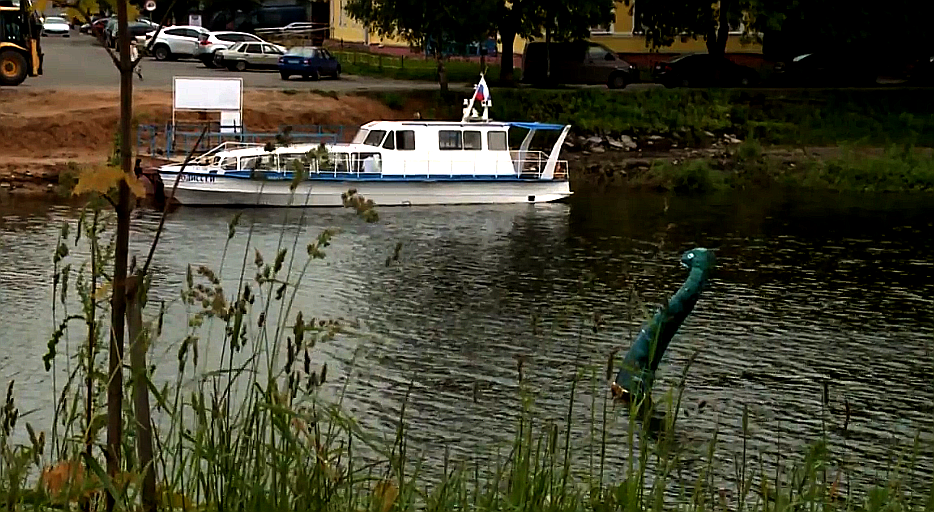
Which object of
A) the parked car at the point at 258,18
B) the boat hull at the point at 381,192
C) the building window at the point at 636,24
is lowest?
the boat hull at the point at 381,192

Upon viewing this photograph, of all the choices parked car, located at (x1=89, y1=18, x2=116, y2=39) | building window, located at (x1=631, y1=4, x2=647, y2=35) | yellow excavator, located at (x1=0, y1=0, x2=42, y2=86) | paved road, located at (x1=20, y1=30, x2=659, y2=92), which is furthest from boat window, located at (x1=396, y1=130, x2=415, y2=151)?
parked car, located at (x1=89, y1=18, x2=116, y2=39)

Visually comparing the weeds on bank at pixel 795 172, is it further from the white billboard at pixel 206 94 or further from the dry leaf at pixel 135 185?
the dry leaf at pixel 135 185

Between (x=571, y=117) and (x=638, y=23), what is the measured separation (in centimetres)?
938

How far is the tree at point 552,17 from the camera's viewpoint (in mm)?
42469

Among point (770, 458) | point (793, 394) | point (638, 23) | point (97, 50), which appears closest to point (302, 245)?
point (793, 394)

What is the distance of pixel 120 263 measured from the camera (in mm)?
4863

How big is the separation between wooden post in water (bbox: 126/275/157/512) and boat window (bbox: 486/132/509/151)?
30085 millimetres

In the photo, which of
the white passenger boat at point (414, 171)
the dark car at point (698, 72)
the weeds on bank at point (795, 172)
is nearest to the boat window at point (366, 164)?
the white passenger boat at point (414, 171)

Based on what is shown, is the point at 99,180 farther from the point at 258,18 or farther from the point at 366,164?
the point at 258,18

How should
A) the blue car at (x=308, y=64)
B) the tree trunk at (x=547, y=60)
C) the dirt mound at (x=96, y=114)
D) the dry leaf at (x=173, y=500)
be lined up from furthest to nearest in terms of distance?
the blue car at (x=308, y=64), the tree trunk at (x=547, y=60), the dirt mound at (x=96, y=114), the dry leaf at (x=173, y=500)

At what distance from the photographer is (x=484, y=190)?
113ft

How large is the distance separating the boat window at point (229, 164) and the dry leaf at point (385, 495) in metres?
27.6

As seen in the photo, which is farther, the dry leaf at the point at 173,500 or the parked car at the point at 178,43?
the parked car at the point at 178,43

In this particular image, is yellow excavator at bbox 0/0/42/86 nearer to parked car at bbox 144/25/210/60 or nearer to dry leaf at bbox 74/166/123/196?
parked car at bbox 144/25/210/60
